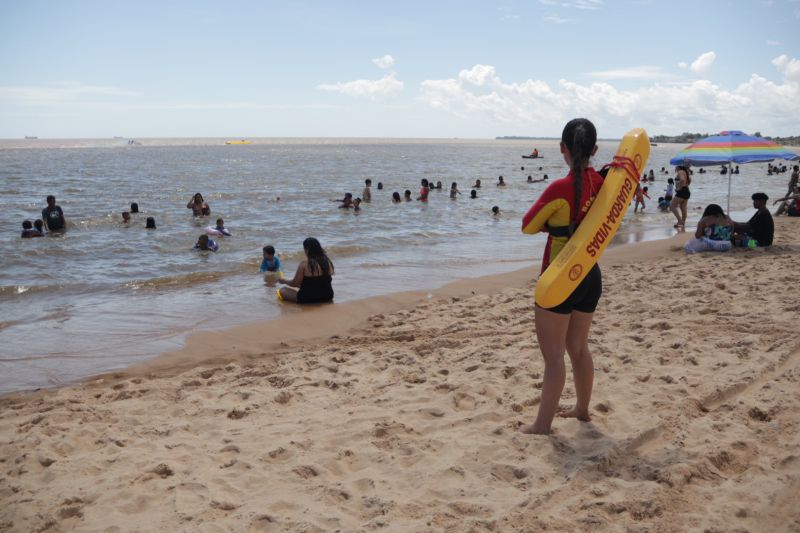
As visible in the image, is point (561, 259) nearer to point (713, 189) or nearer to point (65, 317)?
point (65, 317)

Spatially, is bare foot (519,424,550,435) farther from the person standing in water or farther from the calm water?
the person standing in water

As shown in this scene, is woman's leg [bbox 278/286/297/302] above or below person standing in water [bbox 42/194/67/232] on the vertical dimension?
below

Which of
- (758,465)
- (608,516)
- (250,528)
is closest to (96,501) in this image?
(250,528)

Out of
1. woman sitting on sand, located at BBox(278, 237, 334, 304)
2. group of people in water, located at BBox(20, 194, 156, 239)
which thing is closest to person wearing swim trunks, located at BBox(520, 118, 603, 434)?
woman sitting on sand, located at BBox(278, 237, 334, 304)

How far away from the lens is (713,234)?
11.3 metres

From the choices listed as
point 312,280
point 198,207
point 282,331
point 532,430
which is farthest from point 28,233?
point 532,430

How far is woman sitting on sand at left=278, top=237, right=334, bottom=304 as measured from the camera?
28.8 feet

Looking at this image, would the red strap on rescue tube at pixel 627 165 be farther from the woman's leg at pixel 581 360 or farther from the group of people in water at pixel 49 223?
the group of people in water at pixel 49 223

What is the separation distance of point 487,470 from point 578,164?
71.4 inches

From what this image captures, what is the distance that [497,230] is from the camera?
17.2 m

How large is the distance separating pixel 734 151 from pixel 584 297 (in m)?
9.73

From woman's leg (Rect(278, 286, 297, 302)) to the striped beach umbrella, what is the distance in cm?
806

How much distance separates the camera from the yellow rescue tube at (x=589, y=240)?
3436 millimetres

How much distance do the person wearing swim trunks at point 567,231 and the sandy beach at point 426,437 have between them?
56 centimetres
